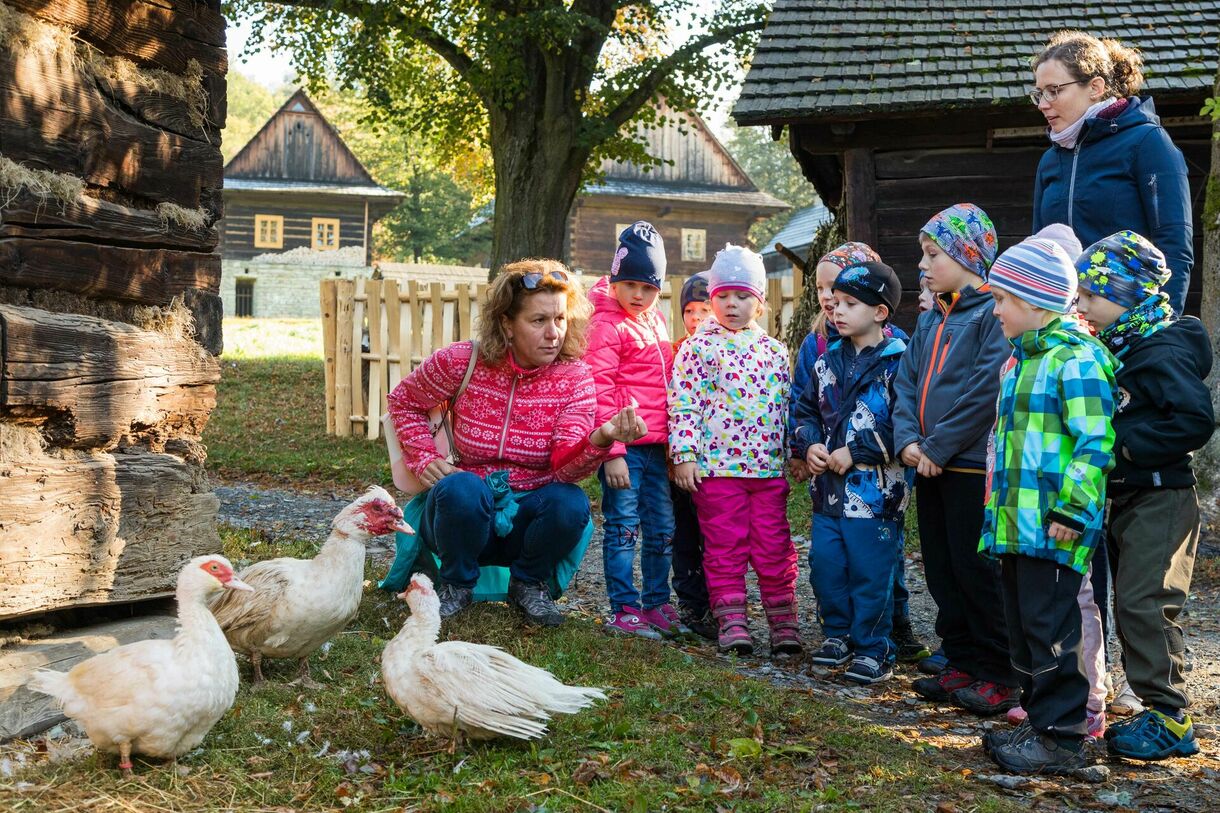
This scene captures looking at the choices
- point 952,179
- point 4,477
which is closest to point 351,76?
point 952,179

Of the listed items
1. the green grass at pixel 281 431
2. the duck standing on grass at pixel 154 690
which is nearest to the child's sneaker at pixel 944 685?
the duck standing on grass at pixel 154 690

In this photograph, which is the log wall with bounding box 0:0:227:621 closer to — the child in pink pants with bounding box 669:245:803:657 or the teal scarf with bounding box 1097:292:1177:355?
the child in pink pants with bounding box 669:245:803:657

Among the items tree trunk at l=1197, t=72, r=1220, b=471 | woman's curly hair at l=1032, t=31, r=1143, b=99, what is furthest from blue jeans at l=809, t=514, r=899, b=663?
tree trunk at l=1197, t=72, r=1220, b=471

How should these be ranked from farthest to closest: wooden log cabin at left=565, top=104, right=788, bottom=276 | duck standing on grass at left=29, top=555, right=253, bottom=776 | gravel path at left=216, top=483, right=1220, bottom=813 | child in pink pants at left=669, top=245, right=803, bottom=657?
wooden log cabin at left=565, top=104, right=788, bottom=276, child in pink pants at left=669, top=245, right=803, bottom=657, gravel path at left=216, top=483, right=1220, bottom=813, duck standing on grass at left=29, top=555, right=253, bottom=776

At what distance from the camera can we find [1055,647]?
3887mm

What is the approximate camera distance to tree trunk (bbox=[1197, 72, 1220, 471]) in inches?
335

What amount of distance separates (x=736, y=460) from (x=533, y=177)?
34.4 ft

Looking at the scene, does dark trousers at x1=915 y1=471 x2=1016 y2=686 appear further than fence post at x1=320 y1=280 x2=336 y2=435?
No

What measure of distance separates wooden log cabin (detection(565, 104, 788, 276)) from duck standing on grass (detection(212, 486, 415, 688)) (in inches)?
1412

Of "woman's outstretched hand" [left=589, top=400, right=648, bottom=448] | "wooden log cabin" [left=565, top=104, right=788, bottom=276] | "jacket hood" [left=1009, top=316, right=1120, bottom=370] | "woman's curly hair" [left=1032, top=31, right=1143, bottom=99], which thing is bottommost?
"woman's outstretched hand" [left=589, top=400, right=648, bottom=448]

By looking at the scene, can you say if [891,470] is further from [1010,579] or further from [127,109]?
[127,109]

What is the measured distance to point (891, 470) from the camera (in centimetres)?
507

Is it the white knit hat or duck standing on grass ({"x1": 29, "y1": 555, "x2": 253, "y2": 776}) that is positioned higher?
the white knit hat

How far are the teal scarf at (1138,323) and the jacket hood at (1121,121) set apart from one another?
1004 mm
